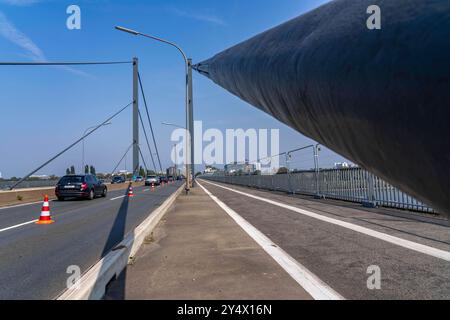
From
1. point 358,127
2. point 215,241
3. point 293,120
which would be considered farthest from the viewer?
point 215,241

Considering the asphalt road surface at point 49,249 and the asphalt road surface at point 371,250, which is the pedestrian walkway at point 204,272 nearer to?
the asphalt road surface at point 371,250

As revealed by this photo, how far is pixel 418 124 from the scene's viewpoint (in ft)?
2.67

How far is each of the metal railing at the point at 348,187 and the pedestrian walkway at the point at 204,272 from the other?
287cm

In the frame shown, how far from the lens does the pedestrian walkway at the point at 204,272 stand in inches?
141

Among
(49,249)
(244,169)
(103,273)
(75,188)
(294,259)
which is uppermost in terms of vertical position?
(244,169)

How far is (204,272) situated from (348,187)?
33.9ft

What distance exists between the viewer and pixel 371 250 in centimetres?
534

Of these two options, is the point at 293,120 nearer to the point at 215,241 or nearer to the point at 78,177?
the point at 215,241

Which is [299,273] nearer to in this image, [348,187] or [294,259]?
[294,259]

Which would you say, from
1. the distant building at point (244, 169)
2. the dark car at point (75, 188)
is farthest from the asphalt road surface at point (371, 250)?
the distant building at point (244, 169)

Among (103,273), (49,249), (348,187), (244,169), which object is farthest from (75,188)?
(244,169)

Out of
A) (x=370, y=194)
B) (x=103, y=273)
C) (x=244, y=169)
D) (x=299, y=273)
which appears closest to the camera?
(x=103, y=273)

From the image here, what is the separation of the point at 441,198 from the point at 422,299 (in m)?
2.96
